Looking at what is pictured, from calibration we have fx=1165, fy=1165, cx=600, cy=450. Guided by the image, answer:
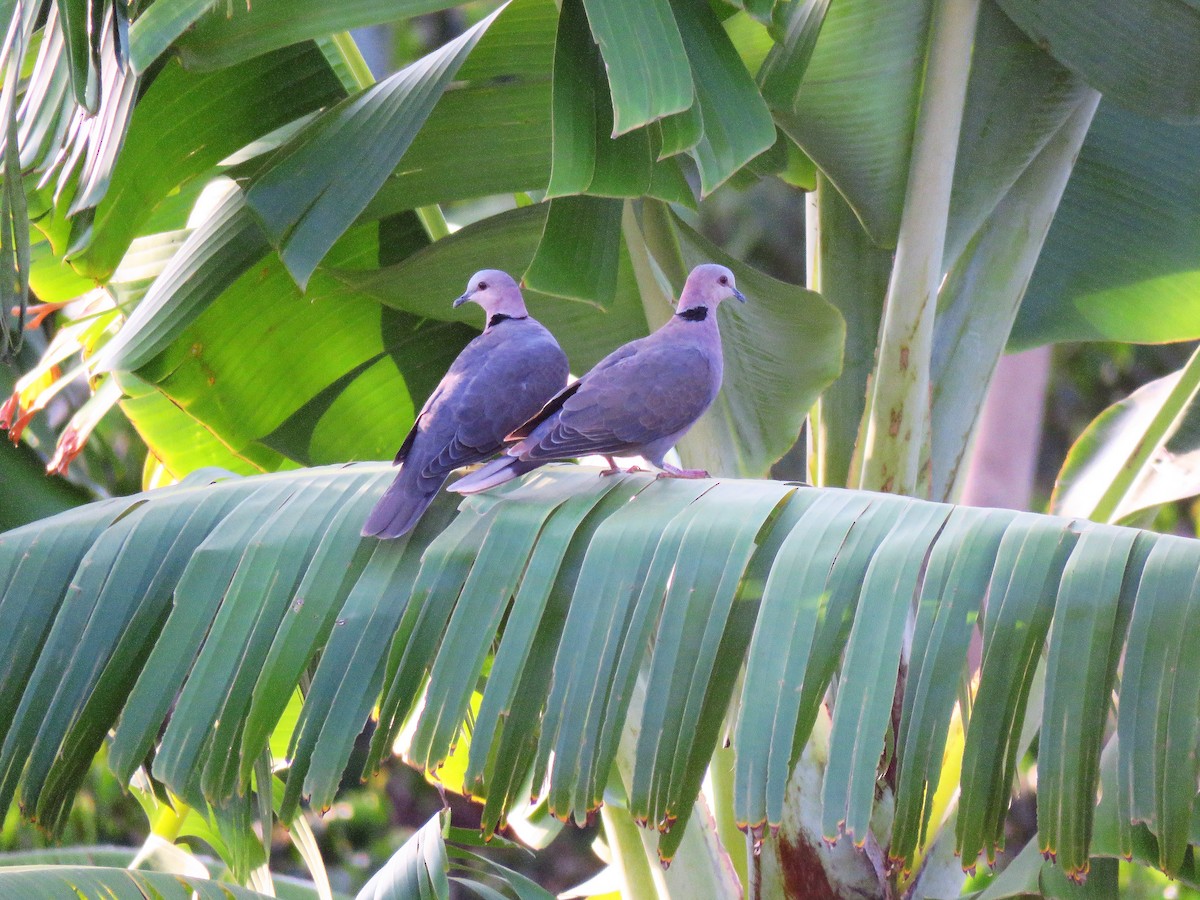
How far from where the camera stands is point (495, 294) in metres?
2.28

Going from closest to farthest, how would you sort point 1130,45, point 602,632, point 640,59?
point 602,632 → point 640,59 → point 1130,45

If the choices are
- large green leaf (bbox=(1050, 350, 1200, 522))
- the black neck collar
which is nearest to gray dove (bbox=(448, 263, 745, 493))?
the black neck collar

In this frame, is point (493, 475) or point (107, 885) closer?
point (107, 885)

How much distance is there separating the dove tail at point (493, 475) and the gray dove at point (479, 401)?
0.14ft

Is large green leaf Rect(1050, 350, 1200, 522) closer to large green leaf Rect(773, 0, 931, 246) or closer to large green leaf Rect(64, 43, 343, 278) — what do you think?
large green leaf Rect(773, 0, 931, 246)

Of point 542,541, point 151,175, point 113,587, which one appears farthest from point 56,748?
point 151,175

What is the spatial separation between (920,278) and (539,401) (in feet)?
2.40

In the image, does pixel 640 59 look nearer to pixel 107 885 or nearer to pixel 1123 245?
pixel 107 885

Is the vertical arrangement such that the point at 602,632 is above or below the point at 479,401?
below

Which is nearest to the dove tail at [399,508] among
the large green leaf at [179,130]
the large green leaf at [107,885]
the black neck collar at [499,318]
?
the large green leaf at [107,885]

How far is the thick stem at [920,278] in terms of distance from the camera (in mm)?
2131

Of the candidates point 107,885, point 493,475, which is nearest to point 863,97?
point 493,475

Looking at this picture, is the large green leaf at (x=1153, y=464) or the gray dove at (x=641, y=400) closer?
the gray dove at (x=641, y=400)

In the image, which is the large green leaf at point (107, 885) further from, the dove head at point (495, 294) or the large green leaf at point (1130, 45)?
the large green leaf at point (1130, 45)
